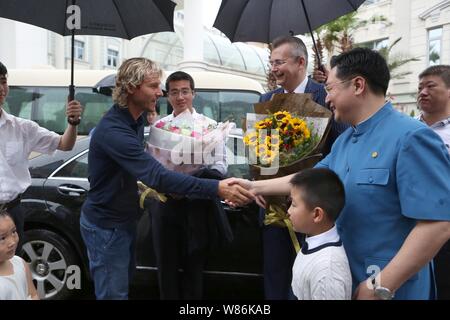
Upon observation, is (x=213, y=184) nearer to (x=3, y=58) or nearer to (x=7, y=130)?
(x=7, y=130)

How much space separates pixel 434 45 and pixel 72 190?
23.4 metres

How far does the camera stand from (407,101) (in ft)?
77.0

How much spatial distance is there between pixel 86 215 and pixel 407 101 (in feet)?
77.1

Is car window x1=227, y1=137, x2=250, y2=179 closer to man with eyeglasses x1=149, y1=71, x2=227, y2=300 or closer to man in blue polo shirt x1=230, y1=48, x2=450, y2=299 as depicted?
man with eyeglasses x1=149, y1=71, x2=227, y2=300

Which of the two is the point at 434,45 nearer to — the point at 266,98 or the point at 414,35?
the point at 414,35

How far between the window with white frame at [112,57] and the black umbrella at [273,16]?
28875 millimetres

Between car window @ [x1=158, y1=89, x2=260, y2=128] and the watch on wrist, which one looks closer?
the watch on wrist

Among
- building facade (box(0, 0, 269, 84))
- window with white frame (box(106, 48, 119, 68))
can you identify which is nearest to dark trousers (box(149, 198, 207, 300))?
building facade (box(0, 0, 269, 84))

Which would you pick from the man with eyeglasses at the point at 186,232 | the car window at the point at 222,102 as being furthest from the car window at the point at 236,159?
the car window at the point at 222,102

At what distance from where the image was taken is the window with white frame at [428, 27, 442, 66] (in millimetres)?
22719

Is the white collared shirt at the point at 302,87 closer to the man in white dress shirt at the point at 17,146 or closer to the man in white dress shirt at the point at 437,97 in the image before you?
the man in white dress shirt at the point at 437,97

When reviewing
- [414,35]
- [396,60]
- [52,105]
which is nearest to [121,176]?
[52,105]

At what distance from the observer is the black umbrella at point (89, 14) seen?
10.5 ft

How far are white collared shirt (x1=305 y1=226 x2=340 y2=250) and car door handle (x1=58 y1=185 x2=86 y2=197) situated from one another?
9.10 ft
